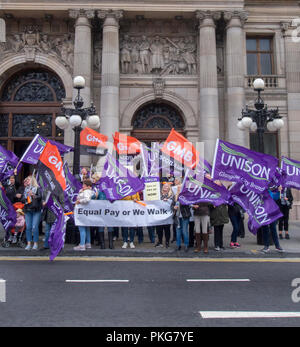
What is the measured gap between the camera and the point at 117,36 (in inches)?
779

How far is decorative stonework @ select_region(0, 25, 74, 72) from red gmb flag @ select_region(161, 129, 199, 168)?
12.4m

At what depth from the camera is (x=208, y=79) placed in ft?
64.0

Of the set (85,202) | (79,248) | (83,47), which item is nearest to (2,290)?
(79,248)

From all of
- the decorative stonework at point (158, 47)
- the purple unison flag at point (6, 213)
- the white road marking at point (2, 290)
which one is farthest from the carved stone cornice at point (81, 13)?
the white road marking at point (2, 290)

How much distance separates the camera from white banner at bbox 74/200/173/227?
10156mm

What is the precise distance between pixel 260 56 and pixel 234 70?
3.54m

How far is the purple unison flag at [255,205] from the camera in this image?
9580 mm

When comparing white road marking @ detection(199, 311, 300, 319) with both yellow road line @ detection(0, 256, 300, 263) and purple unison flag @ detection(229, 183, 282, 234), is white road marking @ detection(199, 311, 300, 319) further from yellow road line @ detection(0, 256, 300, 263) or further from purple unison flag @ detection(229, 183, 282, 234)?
purple unison flag @ detection(229, 183, 282, 234)

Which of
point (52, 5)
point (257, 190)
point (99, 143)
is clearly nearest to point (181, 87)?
point (52, 5)

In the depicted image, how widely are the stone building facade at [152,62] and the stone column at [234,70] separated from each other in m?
0.06

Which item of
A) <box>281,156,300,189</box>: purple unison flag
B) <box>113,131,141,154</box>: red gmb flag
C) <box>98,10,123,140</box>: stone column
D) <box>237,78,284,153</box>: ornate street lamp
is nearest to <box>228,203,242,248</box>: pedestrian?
<box>281,156,300,189</box>: purple unison flag

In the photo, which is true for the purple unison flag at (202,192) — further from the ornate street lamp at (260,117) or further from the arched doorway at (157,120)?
the arched doorway at (157,120)
